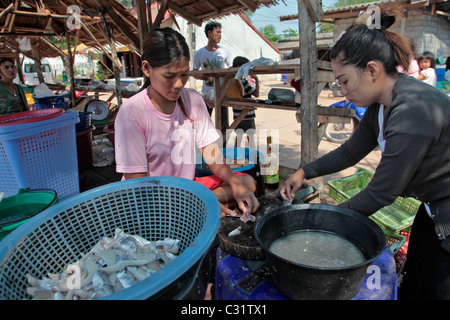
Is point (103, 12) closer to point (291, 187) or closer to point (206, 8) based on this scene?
point (206, 8)

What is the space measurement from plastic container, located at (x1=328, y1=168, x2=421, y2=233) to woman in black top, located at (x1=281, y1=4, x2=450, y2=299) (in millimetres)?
702

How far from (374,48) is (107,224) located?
1.39 meters

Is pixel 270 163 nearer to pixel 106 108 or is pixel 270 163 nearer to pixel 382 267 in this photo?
pixel 382 267

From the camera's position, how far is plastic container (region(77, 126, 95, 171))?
383 cm

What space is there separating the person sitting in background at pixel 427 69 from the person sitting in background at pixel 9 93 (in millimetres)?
6900

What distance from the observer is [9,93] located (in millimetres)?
4168

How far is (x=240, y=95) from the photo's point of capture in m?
Result: 4.74

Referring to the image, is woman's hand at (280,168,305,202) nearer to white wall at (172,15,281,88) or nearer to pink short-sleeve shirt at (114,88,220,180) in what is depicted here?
pink short-sleeve shirt at (114,88,220,180)

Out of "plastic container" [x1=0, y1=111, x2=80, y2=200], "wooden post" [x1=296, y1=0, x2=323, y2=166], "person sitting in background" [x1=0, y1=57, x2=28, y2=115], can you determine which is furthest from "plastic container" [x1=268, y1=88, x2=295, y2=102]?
"person sitting in background" [x1=0, y1=57, x2=28, y2=115]

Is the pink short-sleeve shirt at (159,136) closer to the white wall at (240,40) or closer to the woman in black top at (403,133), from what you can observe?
the woman in black top at (403,133)

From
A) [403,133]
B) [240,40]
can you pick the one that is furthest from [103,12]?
[240,40]

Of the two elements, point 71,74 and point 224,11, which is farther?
point 71,74

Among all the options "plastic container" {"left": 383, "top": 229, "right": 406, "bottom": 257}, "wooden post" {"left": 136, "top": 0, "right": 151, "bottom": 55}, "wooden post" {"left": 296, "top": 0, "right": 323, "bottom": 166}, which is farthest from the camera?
"wooden post" {"left": 136, "top": 0, "right": 151, "bottom": 55}
